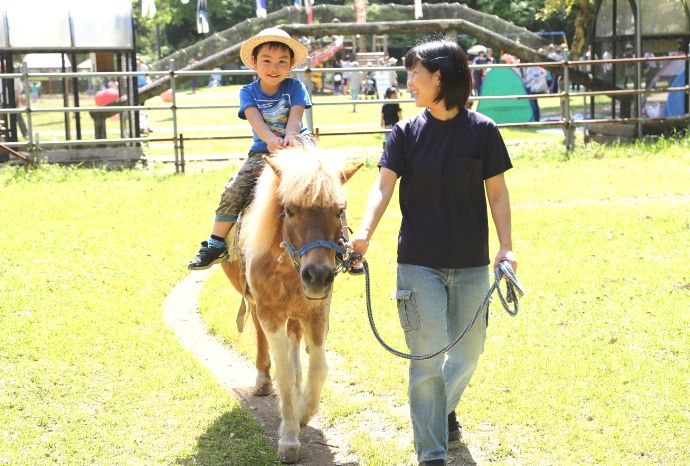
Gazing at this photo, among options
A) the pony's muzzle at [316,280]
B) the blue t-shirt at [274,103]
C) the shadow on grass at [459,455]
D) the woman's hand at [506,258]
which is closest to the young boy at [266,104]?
the blue t-shirt at [274,103]

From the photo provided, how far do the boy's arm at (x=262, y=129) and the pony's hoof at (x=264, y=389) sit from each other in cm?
167

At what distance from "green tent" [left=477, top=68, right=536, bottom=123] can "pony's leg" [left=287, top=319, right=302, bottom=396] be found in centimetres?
1759

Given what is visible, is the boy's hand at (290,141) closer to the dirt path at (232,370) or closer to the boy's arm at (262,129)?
the boy's arm at (262,129)

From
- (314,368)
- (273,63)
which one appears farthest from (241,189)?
(314,368)

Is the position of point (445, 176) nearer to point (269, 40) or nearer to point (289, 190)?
point (289, 190)

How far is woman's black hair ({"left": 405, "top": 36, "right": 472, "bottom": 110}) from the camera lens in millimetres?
4094

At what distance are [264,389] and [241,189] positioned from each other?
1.37 metres

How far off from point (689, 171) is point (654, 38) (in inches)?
239

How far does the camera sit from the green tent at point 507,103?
2228cm

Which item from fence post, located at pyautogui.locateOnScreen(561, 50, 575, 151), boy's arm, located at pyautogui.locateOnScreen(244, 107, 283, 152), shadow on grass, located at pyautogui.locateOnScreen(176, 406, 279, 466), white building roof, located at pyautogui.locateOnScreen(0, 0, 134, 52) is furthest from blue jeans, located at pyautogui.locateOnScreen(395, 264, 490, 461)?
white building roof, located at pyautogui.locateOnScreen(0, 0, 134, 52)

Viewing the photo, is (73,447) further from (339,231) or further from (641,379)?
(641,379)

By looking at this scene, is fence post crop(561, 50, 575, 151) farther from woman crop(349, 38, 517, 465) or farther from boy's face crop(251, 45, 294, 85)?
woman crop(349, 38, 517, 465)

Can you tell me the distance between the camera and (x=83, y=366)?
6191mm

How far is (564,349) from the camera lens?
623cm
